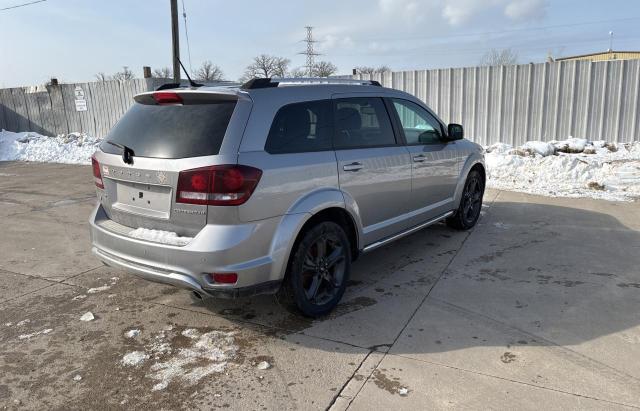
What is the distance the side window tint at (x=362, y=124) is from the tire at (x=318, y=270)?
2.55 feet

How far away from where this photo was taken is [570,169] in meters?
9.45

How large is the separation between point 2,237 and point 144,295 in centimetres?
339

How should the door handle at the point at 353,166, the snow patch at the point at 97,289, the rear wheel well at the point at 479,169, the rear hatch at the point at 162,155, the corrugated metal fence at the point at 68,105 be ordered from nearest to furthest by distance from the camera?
the rear hatch at the point at 162,155 → the door handle at the point at 353,166 → the snow patch at the point at 97,289 → the rear wheel well at the point at 479,169 → the corrugated metal fence at the point at 68,105

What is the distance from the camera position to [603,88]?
11133 mm

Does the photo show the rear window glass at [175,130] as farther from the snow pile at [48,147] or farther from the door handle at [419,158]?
the snow pile at [48,147]

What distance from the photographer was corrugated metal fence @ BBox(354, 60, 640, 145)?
436 inches

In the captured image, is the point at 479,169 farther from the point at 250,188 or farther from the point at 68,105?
the point at 68,105

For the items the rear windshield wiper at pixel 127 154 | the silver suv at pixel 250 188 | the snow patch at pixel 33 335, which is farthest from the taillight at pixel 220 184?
the snow patch at pixel 33 335

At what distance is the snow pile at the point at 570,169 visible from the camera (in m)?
8.70

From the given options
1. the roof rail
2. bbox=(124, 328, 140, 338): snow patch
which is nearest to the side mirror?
the roof rail

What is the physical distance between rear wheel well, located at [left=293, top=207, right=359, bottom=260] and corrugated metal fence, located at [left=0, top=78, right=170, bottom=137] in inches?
541

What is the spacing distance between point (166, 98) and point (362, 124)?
171 centimetres

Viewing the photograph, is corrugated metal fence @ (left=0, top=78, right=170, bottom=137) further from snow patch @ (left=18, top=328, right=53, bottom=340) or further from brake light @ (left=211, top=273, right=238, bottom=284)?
brake light @ (left=211, top=273, right=238, bottom=284)

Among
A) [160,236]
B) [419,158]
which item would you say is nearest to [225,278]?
[160,236]
